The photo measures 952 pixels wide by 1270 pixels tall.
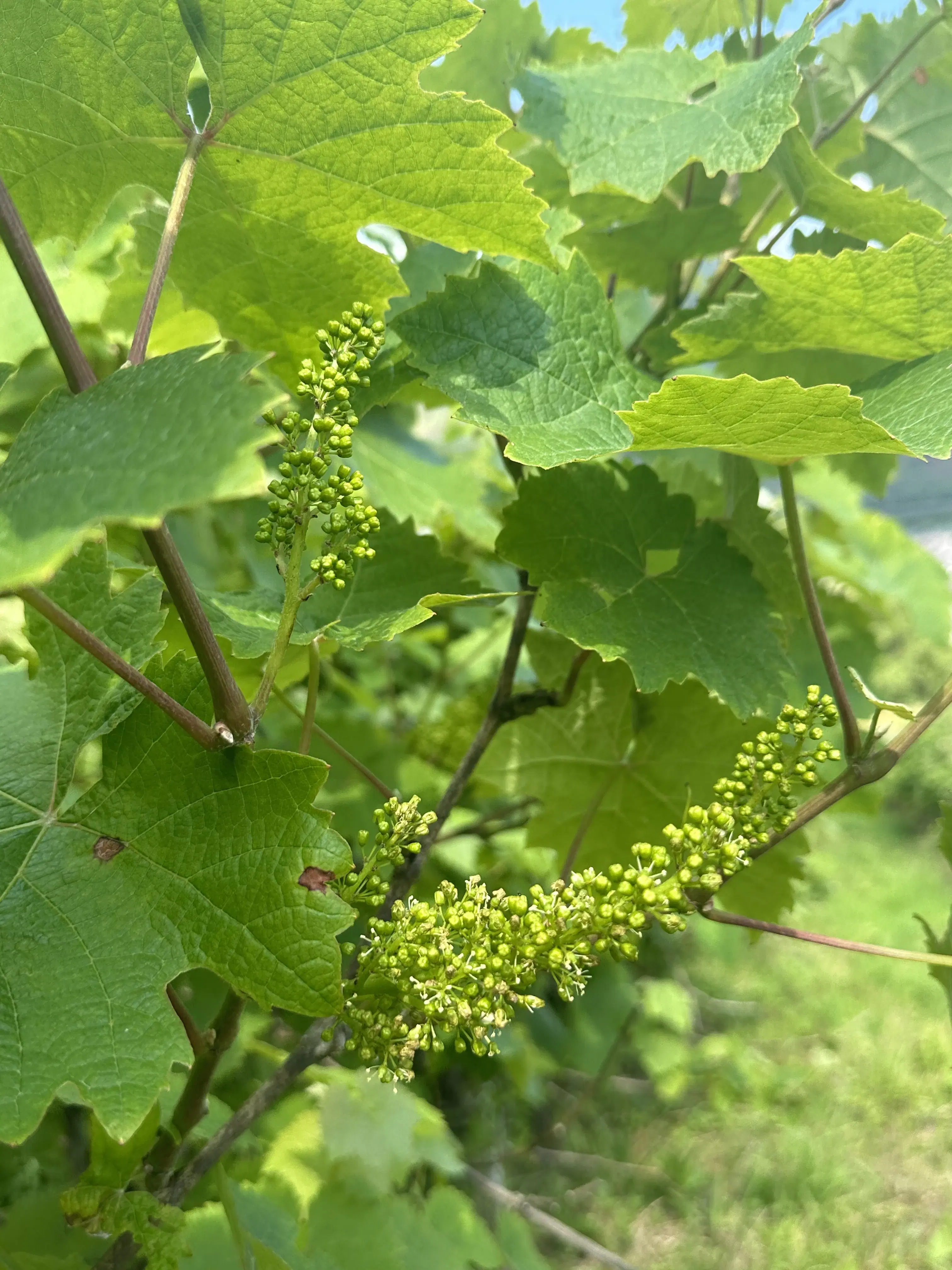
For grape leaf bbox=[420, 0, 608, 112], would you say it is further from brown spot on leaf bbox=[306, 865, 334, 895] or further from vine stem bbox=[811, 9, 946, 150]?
brown spot on leaf bbox=[306, 865, 334, 895]

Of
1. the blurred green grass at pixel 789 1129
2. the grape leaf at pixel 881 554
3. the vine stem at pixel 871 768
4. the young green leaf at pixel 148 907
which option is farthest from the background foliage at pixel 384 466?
the blurred green grass at pixel 789 1129

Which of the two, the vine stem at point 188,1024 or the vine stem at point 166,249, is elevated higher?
the vine stem at point 166,249

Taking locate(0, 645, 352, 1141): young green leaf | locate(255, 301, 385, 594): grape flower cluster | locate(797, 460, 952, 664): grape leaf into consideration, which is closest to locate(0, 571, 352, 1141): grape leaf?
locate(0, 645, 352, 1141): young green leaf

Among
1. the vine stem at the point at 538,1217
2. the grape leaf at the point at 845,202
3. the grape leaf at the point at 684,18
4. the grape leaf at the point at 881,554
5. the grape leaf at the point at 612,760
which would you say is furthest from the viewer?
the grape leaf at the point at 881,554

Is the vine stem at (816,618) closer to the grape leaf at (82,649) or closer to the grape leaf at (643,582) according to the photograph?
the grape leaf at (643,582)

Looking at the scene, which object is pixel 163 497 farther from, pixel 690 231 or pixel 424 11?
pixel 690 231

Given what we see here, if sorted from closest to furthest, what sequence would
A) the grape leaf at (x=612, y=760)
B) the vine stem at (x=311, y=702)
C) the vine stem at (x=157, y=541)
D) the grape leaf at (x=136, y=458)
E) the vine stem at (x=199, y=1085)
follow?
1. the grape leaf at (x=136, y=458)
2. the vine stem at (x=157, y=541)
3. the vine stem at (x=199, y=1085)
4. the vine stem at (x=311, y=702)
5. the grape leaf at (x=612, y=760)
